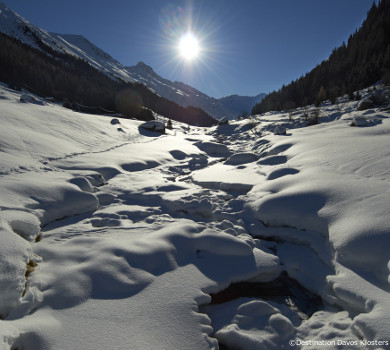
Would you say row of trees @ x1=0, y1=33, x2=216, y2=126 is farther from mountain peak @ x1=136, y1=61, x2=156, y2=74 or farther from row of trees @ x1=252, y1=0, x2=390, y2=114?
mountain peak @ x1=136, y1=61, x2=156, y2=74

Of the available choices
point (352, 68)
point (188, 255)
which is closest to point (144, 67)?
point (352, 68)

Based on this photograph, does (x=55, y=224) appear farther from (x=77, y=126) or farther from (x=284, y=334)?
(x=77, y=126)

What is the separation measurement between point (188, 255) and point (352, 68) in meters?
32.8

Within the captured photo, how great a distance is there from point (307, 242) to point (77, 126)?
10665 millimetres

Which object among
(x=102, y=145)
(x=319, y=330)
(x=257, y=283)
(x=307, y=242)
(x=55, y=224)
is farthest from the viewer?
(x=102, y=145)

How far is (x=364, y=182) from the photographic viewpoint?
363cm

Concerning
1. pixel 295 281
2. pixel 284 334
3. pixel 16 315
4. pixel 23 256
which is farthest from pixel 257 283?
pixel 23 256

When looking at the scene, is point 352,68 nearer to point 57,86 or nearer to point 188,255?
point 188,255

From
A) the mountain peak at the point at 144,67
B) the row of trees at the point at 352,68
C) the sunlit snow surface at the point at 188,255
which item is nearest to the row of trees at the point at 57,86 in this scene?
the row of trees at the point at 352,68

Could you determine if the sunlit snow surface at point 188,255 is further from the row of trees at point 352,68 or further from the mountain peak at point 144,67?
the mountain peak at point 144,67

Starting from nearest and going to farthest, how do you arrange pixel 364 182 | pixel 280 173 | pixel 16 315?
pixel 16 315
pixel 364 182
pixel 280 173

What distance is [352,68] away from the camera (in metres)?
25.8

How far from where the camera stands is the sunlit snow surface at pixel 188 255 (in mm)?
1777

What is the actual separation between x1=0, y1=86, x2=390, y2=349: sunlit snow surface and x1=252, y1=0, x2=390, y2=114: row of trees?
18.5 meters
